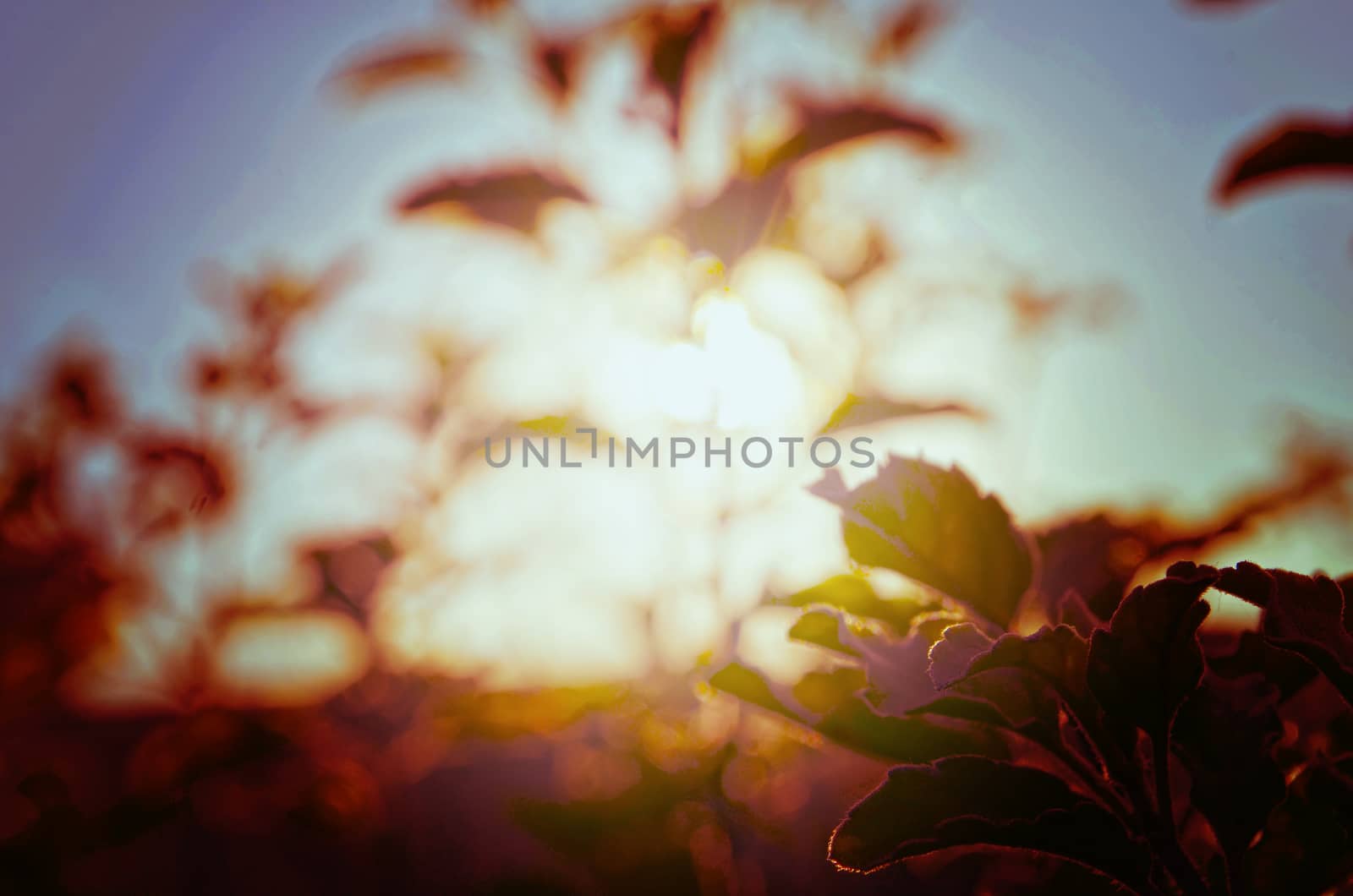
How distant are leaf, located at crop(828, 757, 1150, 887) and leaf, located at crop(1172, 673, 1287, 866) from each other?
0.05 m

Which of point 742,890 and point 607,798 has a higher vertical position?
point 607,798

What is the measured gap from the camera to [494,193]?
1.67 meters

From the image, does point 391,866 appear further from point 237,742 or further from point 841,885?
point 841,885

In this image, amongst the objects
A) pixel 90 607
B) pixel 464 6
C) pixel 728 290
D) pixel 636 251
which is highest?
pixel 464 6

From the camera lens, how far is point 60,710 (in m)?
3.36

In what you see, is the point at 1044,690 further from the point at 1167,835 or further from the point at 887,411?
the point at 887,411

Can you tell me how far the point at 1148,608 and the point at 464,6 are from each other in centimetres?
209

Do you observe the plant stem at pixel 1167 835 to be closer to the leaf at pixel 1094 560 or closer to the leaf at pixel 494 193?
the leaf at pixel 1094 560

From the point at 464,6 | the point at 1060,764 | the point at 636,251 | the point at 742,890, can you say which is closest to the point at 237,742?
the point at 742,890

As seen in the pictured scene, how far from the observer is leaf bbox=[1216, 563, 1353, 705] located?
0.41 meters

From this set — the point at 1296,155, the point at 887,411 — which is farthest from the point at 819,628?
the point at 887,411

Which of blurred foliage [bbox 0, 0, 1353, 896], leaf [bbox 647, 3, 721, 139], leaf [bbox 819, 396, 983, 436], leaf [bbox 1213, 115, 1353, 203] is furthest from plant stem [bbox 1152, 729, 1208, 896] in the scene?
leaf [bbox 647, 3, 721, 139]

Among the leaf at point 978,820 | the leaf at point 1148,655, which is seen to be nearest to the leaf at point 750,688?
the leaf at point 978,820

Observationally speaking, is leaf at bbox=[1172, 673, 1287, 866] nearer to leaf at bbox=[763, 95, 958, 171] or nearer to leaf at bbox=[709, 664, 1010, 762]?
leaf at bbox=[709, 664, 1010, 762]
